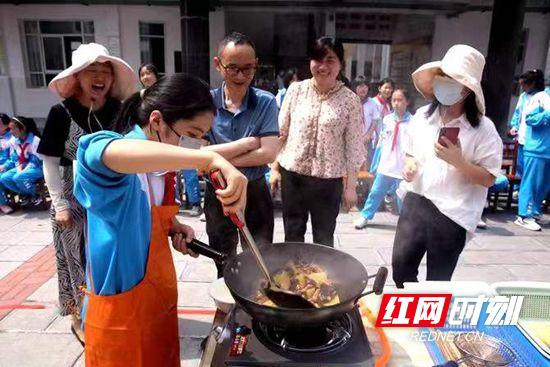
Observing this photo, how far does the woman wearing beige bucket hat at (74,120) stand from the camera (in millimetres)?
2652

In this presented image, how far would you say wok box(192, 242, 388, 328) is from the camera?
4.75ft

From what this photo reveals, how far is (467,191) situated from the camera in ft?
8.32

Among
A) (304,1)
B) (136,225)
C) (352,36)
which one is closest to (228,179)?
(136,225)

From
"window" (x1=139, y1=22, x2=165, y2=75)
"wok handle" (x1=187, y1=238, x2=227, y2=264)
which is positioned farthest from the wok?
"window" (x1=139, y1=22, x2=165, y2=75)

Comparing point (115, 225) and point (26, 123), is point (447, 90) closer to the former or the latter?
point (115, 225)

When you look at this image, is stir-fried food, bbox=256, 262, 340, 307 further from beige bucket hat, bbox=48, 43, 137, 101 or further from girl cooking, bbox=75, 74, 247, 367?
beige bucket hat, bbox=48, 43, 137, 101

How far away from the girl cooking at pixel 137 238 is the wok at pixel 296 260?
28cm

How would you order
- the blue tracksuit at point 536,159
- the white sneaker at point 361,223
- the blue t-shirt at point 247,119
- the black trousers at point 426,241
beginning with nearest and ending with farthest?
the black trousers at point 426,241 → the blue t-shirt at point 247,119 → the blue tracksuit at point 536,159 → the white sneaker at point 361,223

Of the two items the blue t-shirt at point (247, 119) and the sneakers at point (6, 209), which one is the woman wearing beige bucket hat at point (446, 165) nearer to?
the blue t-shirt at point (247, 119)

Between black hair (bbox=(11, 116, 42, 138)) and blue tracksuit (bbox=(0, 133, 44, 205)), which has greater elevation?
black hair (bbox=(11, 116, 42, 138))

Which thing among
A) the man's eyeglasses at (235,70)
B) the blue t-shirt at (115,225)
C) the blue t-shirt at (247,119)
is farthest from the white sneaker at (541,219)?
Answer: the blue t-shirt at (115,225)

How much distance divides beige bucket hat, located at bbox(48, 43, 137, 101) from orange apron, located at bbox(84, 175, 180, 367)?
1.33 m

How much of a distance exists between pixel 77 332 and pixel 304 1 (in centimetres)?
1100

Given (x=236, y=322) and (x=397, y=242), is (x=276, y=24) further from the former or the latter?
(x=236, y=322)
